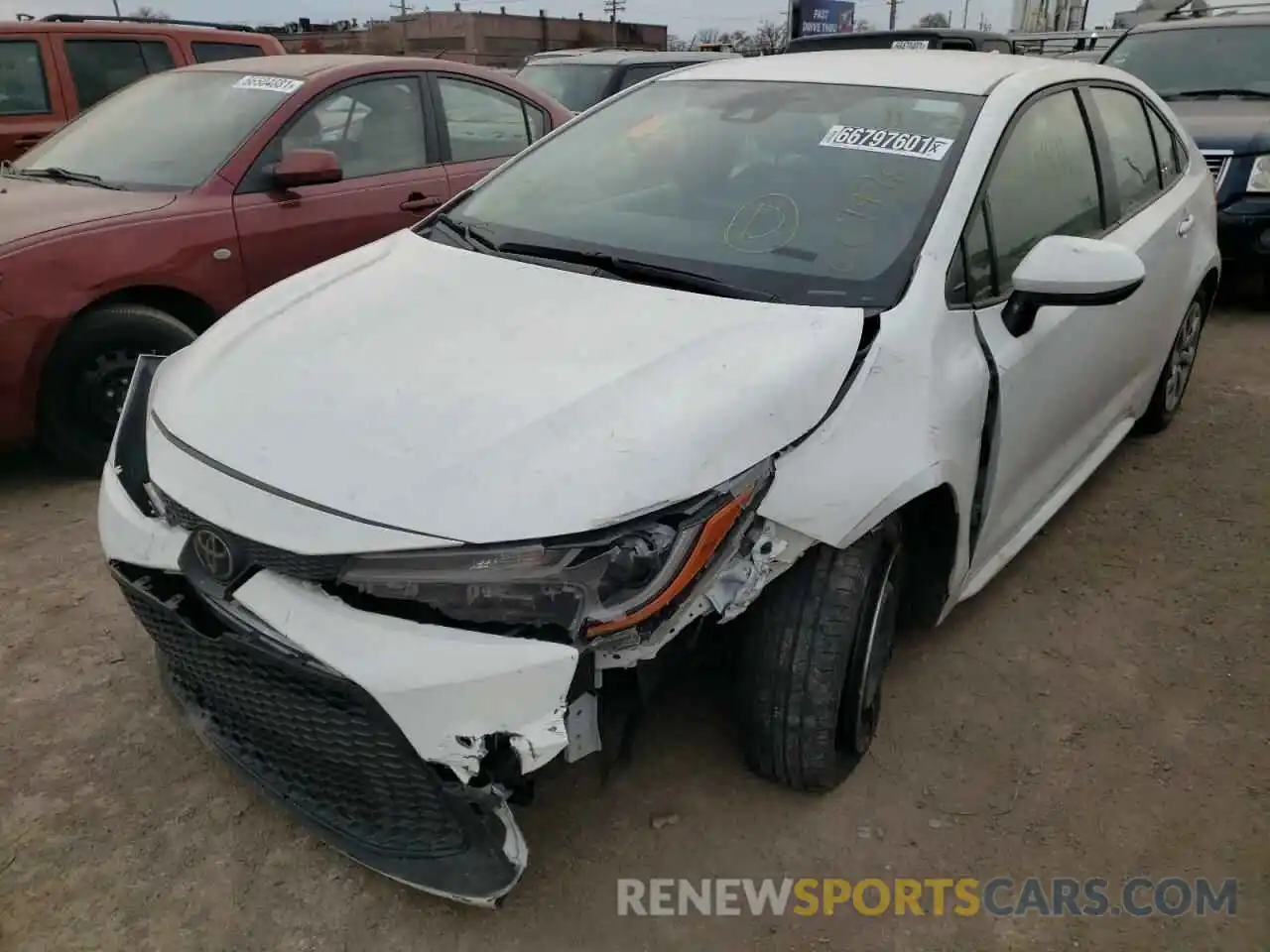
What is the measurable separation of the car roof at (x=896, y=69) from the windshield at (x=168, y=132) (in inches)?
79.7

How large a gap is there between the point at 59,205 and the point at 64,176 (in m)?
0.52

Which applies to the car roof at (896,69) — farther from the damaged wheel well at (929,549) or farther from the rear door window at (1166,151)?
the damaged wheel well at (929,549)

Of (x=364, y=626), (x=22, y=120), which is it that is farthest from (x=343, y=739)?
(x=22, y=120)

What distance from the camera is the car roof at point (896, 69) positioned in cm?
279

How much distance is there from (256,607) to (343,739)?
11.4 inches

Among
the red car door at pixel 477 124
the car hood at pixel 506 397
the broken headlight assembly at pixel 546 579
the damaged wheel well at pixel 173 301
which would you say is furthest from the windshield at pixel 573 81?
the broken headlight assembly at pixel 546 579

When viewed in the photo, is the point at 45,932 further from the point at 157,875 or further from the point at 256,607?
the point at 256,607

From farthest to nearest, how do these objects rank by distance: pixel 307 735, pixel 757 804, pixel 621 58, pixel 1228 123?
pixel 621 58 < pixel 1228 123 < pixel 757 804 < pixel 307 735

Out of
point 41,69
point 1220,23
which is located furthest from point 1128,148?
point 41,69

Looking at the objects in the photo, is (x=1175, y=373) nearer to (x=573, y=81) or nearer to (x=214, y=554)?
(x=214, y=554)

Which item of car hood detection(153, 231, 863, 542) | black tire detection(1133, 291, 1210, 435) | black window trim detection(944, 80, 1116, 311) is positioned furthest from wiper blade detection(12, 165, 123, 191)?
black tire detection(1133, 291, 1210, 435)

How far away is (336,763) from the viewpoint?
189 centimetres

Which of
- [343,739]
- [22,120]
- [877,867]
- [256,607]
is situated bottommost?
[877,867]

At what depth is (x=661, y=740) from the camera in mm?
2502
